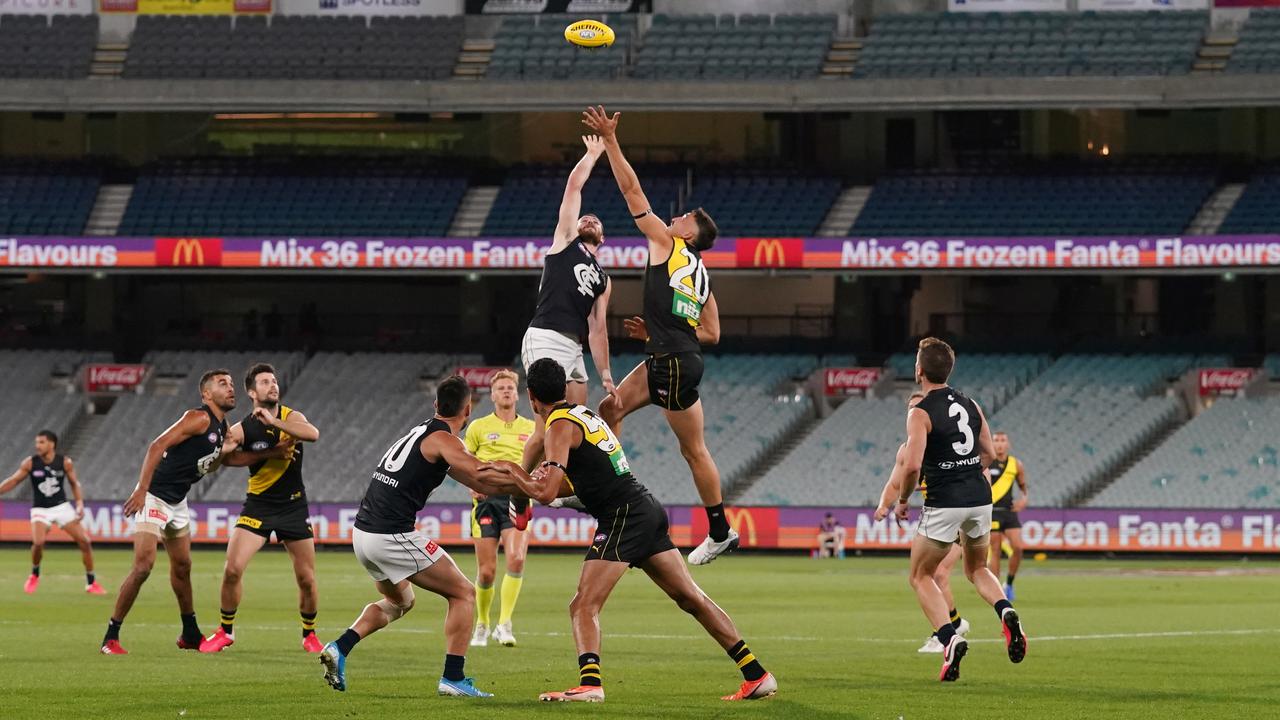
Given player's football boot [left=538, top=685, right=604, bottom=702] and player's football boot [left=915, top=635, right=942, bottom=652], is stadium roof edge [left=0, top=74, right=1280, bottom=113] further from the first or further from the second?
player's football boot [left=538, top=685, right=604, bottom=702]

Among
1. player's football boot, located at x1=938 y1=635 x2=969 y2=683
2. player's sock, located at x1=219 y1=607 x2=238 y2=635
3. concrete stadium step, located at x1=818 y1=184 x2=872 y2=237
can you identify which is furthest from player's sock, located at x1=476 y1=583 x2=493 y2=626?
concrete stadium step, located at x1=818 y1=184 x2=872 y2=237

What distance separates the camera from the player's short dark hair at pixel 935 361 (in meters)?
15.9

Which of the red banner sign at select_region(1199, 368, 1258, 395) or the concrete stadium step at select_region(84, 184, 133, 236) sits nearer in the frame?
the red banner sign at select_region(1199, 368, 1258, 395)

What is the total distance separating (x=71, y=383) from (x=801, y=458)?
21.7 metres

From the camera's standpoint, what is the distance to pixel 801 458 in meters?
50.9

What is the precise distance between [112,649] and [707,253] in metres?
32.8

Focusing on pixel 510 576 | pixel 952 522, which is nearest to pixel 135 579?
pixel 510 576

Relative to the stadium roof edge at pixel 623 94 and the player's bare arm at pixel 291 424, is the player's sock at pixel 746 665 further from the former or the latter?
the stadium roof edge at pixel 623 94

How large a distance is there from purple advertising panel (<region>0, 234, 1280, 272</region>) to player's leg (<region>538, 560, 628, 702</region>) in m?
37.4

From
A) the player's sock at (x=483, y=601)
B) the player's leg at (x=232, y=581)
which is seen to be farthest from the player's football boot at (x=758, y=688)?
the player's sock at (x=483, y=601)

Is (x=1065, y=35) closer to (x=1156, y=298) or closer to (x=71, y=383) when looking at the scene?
(x=1156, y=298)

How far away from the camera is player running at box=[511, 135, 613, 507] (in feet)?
53.9

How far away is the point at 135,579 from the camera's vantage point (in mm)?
18875

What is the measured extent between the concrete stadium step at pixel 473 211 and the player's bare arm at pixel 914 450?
129 ft
